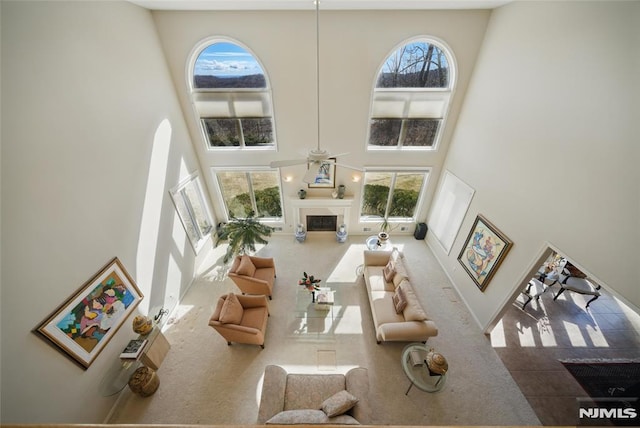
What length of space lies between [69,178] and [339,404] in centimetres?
426

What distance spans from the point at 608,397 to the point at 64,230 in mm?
7572

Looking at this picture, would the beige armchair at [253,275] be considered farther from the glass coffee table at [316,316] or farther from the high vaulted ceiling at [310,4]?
the high vaulted ceiling at [310,4]

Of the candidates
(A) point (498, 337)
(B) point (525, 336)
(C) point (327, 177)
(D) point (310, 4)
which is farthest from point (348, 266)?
(D) point (310, 4)

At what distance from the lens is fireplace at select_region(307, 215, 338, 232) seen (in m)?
6.63

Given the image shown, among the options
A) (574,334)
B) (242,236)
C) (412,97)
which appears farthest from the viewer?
(242,236)

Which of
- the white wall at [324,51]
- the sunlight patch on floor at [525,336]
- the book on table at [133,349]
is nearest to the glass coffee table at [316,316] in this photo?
the book on table at [133,349]

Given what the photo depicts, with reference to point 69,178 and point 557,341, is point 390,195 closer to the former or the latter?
point 557,341

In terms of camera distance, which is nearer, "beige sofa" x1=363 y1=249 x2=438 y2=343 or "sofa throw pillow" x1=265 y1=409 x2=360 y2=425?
"sofa throw pillow" x1=265 y1=409 x2=360 y2=425

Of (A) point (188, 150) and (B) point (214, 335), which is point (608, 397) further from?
(A) point (188, 150)

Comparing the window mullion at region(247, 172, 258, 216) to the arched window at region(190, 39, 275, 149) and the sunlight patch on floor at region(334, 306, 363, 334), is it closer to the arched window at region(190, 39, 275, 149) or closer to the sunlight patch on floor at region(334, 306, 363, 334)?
the arched window at region(190, 39, 275, 149)

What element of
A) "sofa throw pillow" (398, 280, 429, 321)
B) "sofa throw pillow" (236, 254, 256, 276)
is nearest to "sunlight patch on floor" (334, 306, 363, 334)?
"sofa throw pillow" (398, 280, 429, 321)

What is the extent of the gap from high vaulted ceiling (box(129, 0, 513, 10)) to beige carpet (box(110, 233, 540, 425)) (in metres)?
5.49

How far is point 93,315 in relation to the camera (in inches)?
117

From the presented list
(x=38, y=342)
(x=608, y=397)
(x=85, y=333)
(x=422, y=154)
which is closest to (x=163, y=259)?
(x=85, y=333)
